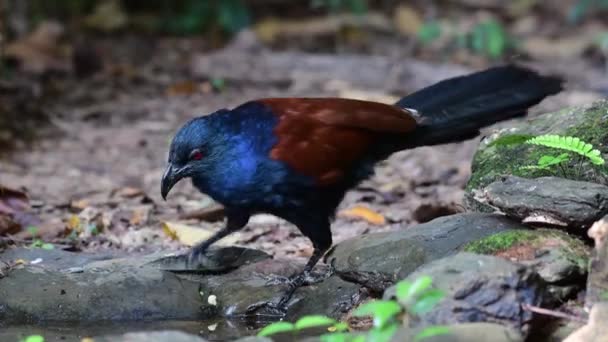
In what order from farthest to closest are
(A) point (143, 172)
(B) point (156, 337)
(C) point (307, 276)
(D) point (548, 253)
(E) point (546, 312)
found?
(A) point (143, 172)
(C) point (307, 276)
(D) point (548, 253)
(E) point (546, 312)
(B) point (156, 337)

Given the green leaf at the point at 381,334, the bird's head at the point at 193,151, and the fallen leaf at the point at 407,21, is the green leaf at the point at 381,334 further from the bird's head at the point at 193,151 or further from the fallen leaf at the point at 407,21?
the fallen leaf at the point at 407,21

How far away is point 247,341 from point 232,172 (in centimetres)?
131

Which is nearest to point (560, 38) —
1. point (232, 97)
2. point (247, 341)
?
point (232, 97)

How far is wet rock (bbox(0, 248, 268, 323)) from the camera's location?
4188mm

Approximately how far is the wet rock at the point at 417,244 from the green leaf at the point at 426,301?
1065 millimetres

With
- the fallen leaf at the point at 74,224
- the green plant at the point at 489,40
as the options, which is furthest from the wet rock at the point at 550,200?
the green plant at the point at 489,40

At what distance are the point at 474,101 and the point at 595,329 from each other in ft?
5.67

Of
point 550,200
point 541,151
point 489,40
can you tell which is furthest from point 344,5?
point 550,200

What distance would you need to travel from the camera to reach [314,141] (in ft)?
14.4

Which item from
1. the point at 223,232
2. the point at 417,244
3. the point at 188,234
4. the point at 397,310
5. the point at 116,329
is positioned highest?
the point at 397,310

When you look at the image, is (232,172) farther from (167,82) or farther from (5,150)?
(167,82)

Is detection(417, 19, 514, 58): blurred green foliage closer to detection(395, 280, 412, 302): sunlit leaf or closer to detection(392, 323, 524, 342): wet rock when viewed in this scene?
detection(392, 323, 524, 342): wet rock

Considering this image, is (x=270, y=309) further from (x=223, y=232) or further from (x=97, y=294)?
(x=97, y=294)

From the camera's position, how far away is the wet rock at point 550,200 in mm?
3775
